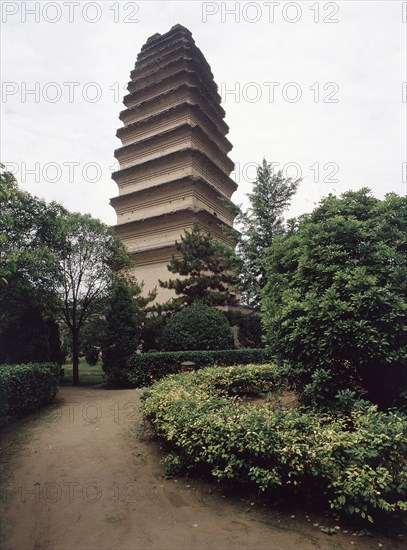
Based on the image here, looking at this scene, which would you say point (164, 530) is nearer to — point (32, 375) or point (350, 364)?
point (350, 364)

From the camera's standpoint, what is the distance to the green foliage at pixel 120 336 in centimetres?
1311

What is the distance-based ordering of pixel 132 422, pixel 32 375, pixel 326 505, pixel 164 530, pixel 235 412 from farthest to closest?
pixel 32 375 → pixel 132 422 → pixel 235 412 → pixel 326 505 → pixel 164 530

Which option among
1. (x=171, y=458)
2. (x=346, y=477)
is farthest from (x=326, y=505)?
(x=171, y=458)

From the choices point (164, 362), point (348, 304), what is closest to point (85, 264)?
point (164, 362)

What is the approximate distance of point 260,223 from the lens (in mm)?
18422

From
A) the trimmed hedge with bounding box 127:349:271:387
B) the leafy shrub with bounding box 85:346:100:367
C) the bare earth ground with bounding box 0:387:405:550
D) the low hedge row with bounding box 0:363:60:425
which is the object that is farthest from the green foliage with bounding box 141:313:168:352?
the bare earth ground with bounding box 0:387:405:550

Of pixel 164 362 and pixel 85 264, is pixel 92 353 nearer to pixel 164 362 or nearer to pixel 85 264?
pixel 85 264

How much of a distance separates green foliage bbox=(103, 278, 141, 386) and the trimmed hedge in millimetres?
473

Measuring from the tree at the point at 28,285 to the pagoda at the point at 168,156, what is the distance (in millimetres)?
6809

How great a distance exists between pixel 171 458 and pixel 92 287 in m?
11.8

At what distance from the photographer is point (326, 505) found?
396 cm

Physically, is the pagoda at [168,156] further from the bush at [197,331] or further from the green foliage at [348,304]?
the green foliage at [348,304]

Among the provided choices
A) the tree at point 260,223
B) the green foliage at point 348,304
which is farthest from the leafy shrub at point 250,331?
the green foliage at point 348,304

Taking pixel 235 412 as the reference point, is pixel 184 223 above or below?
above
